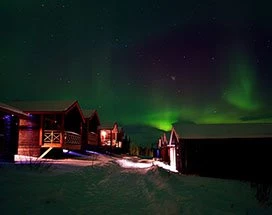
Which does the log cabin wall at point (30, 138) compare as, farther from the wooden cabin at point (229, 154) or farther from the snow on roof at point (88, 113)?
the wooden cabin at point (229, 154)

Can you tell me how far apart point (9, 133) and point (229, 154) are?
17.3m

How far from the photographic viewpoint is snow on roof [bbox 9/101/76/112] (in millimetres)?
23656

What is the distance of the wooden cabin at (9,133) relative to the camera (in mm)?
17823

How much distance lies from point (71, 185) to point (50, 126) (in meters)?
18.4

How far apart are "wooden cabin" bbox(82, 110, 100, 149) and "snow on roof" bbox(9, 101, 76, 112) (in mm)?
8963

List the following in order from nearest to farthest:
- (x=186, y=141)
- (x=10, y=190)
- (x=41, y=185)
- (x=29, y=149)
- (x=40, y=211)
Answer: (x=40, y=211) < (x=10, y=190) < (x=41, y=185) < (x=186, y=141) < (x=29, y=149)

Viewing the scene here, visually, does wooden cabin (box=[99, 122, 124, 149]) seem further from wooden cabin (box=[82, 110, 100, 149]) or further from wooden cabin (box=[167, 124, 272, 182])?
wooden cabin (box=[167, 124, 272, 182])

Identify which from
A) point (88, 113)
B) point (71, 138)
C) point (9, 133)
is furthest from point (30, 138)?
point (88, 113)

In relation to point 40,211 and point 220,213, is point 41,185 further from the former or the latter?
point 220,213

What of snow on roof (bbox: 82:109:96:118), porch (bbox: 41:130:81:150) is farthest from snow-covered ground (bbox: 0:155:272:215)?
snow on roof (bbox: 82:109:96:118)

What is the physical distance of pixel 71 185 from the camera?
32.5 feet

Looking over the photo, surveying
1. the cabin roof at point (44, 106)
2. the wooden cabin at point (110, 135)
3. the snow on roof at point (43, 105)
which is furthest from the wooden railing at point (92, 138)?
the wooden cabin at point (110, 135)

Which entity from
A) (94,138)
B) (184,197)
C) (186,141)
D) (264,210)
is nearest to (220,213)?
(184,197)

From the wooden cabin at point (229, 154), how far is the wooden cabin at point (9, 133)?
42.7 ft
